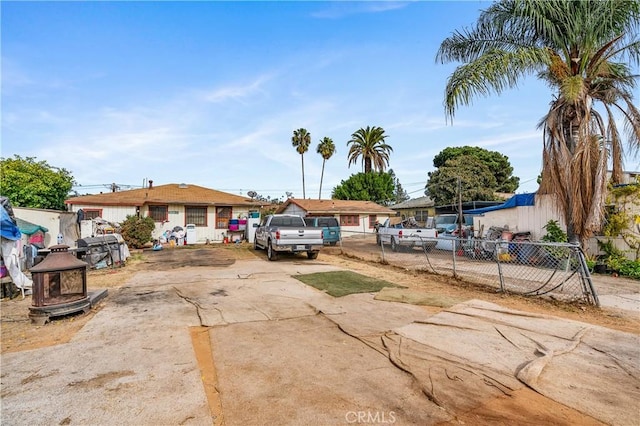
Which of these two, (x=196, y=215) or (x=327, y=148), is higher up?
(x=327, y=148)

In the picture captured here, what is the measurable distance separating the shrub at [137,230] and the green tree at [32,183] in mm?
9438

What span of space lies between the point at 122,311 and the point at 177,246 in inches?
581

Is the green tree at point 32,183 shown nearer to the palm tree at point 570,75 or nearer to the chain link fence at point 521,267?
the chain link fence at point 521,267

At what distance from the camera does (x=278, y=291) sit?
23.7ft

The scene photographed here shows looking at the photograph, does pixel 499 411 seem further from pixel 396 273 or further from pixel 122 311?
pixel 396 273

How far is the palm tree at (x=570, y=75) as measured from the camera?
27.8 ft

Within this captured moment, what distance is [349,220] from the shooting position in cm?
3008

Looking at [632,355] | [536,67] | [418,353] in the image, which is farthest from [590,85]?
[418,353]

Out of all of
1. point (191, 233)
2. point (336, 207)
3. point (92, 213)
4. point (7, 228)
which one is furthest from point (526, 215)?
point (92, 213)

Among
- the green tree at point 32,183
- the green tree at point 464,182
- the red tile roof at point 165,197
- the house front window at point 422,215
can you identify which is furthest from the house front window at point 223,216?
the house front window at point 422,215

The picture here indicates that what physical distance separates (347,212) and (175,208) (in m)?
14.7

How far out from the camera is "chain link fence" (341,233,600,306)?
19.9ft

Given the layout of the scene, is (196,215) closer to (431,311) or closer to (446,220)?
(446,220)

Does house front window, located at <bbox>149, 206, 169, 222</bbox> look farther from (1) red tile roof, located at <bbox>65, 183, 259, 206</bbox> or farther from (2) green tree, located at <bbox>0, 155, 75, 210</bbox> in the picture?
(2) green tree, located at <bbox>0, 155, 75, 210</bbox>
